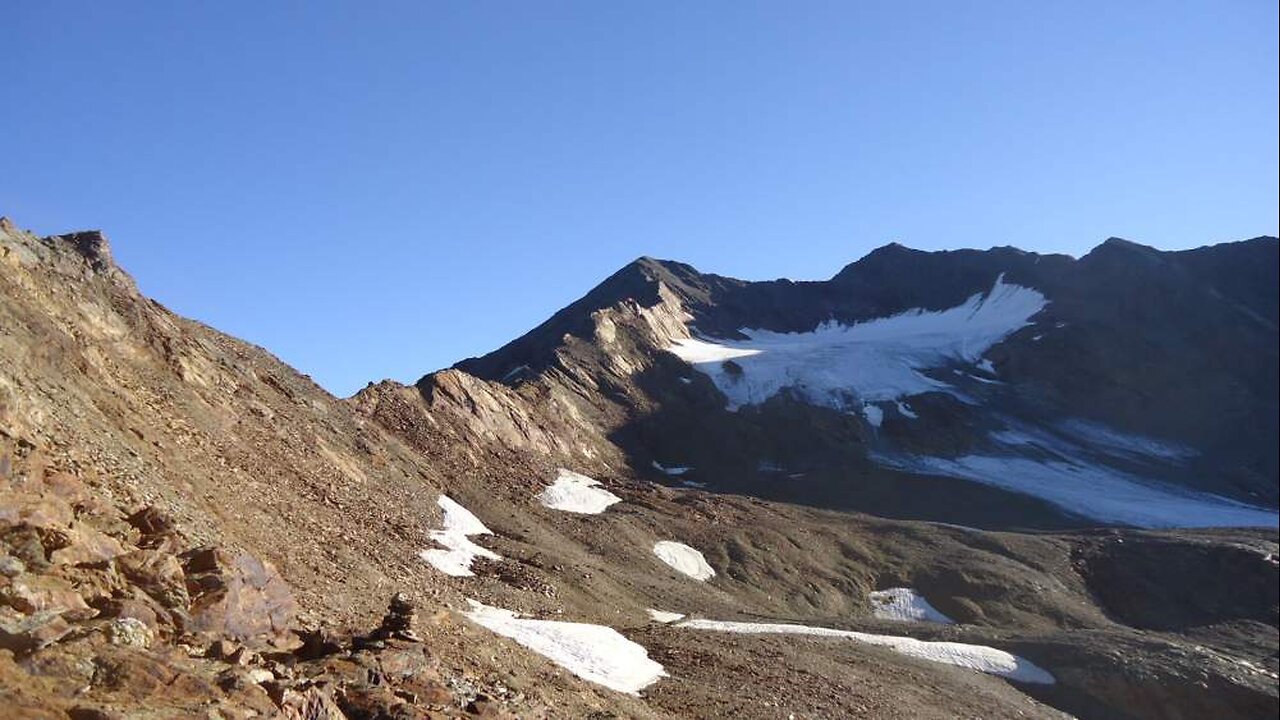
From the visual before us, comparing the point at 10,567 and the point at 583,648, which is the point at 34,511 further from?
the point at 583,648

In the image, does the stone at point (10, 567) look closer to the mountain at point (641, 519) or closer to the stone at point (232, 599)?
the mountain at point (641, 519)

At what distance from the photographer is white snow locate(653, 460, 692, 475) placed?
85.8 metres

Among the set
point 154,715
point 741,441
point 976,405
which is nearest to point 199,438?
point 154,715

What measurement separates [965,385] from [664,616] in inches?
3814

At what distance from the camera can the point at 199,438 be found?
28141 millimetres

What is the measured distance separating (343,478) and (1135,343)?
422 feet

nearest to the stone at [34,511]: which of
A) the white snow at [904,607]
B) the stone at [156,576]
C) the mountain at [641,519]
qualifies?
the mountain at [641,519]

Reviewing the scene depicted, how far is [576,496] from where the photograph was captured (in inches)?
2362

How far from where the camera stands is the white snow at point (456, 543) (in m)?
34.2

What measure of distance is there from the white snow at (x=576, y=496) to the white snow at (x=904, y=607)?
62.5 ft

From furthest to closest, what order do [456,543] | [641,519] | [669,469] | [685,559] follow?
[669,469] < [641,519] < [685,559] < [456,543]

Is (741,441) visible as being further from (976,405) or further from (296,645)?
(296,645)

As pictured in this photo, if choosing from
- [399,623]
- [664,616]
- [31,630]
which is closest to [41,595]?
[31,630]

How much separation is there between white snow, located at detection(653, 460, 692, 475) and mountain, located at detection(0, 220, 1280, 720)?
32 centimetres
